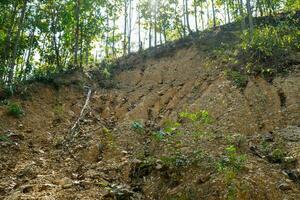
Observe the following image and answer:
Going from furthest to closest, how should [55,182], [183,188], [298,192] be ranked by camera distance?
[55,182]
[183,188]
[298,192]

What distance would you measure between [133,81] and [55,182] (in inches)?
406

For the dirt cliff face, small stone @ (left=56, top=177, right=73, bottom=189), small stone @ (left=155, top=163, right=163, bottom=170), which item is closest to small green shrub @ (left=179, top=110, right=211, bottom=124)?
the dirt cliff face

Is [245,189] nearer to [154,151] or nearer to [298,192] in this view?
[298,192]

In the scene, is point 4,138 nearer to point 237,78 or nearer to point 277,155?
point 277,155

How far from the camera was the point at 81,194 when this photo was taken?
26.5ft

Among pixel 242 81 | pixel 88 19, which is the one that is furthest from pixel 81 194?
pixel 88 19

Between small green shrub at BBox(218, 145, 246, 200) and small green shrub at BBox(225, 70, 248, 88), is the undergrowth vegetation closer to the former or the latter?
small green shrub at BBox(218, 145, 246, 200)

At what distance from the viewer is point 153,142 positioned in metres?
10.8

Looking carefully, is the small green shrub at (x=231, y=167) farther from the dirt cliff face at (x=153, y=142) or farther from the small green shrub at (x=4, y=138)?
the small green shrub at (x=4, y=138)

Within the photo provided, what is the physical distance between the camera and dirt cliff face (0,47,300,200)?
804 centimetres

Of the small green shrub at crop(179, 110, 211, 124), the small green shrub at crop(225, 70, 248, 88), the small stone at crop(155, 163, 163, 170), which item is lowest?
the small stone at crop(155, 163, 163, 170)

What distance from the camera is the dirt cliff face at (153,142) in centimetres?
804

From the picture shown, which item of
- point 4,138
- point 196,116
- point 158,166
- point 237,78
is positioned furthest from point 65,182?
point 237,78

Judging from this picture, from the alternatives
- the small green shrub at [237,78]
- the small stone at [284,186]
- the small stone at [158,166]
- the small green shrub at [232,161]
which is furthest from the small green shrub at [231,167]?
the small green shrub at [237,78]
